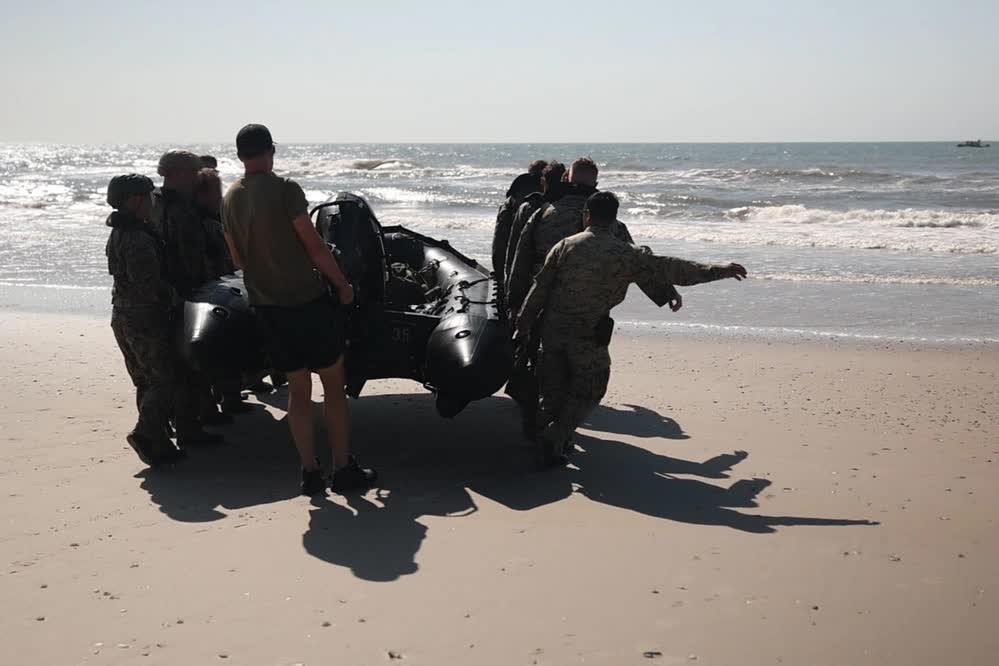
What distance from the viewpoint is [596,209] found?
5.06 metres

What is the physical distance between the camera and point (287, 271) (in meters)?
4.38

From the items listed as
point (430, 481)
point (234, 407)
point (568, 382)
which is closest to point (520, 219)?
point (568, 382)

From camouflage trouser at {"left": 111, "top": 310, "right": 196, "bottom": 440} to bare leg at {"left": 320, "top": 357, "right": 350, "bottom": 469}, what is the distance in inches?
39.1

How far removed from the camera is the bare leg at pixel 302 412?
15.0ft

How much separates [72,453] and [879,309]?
8.41 metres

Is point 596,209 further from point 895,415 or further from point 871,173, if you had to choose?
point 871,173

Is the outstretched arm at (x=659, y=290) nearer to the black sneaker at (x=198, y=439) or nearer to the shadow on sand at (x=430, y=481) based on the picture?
the shadow on sand at (x=430, y=481)

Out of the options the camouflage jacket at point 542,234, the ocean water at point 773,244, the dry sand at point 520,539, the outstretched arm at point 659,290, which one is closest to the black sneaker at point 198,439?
the dry sand at point 520,539

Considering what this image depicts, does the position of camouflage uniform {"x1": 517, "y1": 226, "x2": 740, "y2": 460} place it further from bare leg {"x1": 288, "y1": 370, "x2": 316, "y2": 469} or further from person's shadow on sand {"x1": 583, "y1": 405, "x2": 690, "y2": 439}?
bare leg {"x1": 288, "y1": 370, "x2": 316, "y2": 469}

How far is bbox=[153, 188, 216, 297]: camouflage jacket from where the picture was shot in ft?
18.1

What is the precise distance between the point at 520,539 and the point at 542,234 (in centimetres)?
236

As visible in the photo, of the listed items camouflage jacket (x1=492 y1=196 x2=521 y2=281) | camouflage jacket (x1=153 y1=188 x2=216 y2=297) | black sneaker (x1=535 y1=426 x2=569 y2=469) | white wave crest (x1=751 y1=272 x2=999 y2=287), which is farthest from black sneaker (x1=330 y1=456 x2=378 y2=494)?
white wave crest (x1=751 y1=272 x2=999 y2=287)

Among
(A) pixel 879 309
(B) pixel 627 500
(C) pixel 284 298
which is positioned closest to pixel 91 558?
(C) pixel 284 298

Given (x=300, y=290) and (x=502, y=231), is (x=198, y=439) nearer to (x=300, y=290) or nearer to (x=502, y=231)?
(x=300, y=290)
